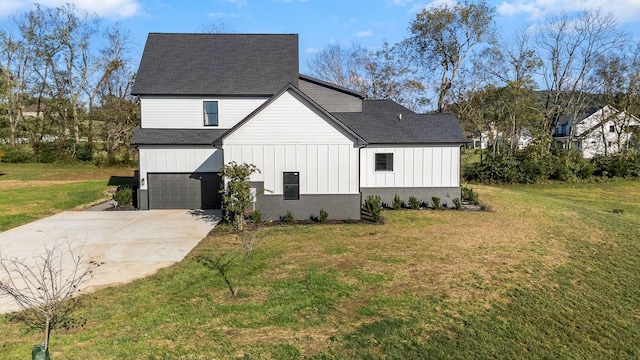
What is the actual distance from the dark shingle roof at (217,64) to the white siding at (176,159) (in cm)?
310

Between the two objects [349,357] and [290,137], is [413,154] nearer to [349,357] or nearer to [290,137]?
[290,137]

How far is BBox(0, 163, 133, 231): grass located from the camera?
18.1m

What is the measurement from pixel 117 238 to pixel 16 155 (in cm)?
3465

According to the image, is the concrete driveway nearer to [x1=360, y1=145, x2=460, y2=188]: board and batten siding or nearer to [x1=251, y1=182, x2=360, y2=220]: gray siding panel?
[x1=251, y1=182, x2=360, y2=220]: gray siding panel

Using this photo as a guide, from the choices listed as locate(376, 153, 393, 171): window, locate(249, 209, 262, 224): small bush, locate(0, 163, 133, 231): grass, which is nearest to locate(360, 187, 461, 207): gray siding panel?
locate(376, 153, 393, 171): window

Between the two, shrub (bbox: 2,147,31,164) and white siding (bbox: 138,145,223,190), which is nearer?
white siding (bbox: 138,145,223,190)

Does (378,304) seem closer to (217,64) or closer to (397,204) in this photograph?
(397,204)

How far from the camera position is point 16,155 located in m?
39.1

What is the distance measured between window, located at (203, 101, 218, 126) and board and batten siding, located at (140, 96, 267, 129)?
0.19 m

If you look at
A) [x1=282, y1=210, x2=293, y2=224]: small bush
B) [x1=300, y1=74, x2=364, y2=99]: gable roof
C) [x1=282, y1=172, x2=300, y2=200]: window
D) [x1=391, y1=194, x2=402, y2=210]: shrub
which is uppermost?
[x1=300, y1=74, x2=364, y2=99]: gable roof

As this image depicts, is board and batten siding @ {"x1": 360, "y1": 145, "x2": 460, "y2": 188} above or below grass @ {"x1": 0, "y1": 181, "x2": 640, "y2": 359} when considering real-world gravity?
above

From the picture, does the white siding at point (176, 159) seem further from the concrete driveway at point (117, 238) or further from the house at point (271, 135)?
the concrete driveway at point (117, 238)

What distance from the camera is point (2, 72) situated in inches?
1503

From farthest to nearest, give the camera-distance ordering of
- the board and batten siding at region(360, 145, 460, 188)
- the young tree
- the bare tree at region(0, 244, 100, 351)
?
the board and batten siding at region(360, 145, 460, 188)
the young tree
the bare tree at region(0, 244, 100, 351)
